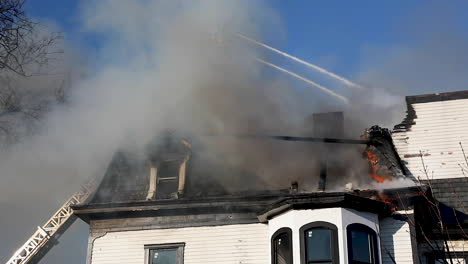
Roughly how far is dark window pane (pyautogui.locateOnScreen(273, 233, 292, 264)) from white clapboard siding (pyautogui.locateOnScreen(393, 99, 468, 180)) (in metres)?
4.21

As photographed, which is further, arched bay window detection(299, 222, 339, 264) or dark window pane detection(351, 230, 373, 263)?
dark window pane detection(351, 230, 373, 263)

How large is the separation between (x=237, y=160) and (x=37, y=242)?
9244mm

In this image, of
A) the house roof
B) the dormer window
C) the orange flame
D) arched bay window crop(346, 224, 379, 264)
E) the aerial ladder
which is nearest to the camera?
arched bay window crop(346, 224, 379, 264)

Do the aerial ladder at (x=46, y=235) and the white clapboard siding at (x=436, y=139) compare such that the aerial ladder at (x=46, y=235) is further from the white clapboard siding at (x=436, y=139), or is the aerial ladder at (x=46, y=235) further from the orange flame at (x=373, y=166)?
the white clapboard siding at (x=436, y=139)

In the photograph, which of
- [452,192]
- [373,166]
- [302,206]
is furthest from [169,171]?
[452,192]

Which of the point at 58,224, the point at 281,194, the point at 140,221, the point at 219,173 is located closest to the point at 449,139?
the point at 281,194

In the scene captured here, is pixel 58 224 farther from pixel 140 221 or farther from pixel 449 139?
pixel 449 139

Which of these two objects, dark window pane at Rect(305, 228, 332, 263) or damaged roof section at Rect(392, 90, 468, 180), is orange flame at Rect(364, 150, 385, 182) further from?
dark window pane at Rect(305, 228, 332, 263)

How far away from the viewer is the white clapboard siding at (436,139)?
49.5ft

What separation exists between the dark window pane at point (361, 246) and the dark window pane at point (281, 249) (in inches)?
58.5

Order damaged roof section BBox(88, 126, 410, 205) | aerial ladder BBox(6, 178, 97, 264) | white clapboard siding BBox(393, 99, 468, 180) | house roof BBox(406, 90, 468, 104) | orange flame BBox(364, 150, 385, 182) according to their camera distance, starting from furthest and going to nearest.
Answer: aerial ladder BBox(6, 178, 97, 264) < house roof BBox(406, 90, 468, 104) < white clapboard siding BBox(393, 99, 468, 180) < damaged roof section BBox(88, 126, 410, 205) < orange flame BBox(364, 150, 385, 182)

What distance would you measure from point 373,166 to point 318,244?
2920 mm

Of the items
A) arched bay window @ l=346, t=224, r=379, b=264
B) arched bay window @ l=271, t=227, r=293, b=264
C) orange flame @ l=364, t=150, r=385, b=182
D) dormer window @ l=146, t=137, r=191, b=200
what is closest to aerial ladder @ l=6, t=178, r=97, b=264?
dormer window @ l=146, t=137, r=191, b=200

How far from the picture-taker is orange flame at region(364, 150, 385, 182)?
14.1 metres
